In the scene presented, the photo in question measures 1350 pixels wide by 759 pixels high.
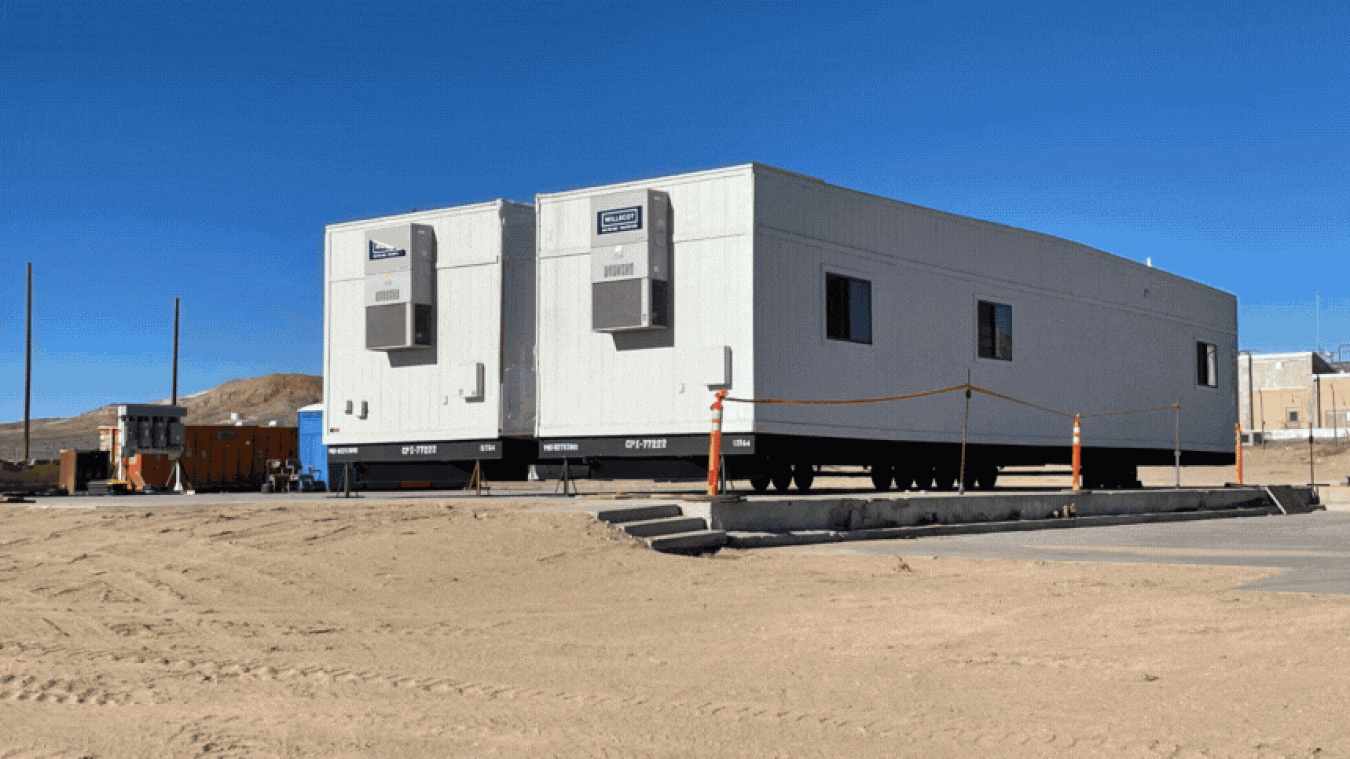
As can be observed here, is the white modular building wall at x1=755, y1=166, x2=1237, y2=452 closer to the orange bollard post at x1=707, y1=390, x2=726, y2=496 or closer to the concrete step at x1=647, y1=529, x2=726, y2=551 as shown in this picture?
the orange bollard post at x1=707, y1=390, x2=726, y2=496

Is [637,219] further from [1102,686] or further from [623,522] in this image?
[1102,686]

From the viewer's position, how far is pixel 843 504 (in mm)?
11102

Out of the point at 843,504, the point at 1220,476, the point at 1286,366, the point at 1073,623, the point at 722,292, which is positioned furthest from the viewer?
the point at 1286,366

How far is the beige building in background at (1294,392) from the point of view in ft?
207

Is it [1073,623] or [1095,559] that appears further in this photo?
[1095,559]

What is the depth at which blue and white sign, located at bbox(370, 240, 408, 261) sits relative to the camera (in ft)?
48.8

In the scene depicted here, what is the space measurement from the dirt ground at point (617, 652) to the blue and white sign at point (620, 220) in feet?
16.0

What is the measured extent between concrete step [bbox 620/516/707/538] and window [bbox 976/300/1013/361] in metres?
6.99

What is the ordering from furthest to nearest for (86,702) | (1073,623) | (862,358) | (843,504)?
(862,358) → (843,504) → (1073,623) → (86,702)

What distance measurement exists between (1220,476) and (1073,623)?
4342 centimetres

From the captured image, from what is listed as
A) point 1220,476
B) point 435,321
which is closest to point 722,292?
point 435,321

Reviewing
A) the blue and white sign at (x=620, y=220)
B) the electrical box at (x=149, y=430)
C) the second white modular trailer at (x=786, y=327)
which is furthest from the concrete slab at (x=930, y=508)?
the electrical box at (x=149, y=430)

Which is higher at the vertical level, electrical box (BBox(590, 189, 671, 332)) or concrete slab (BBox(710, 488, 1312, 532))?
electrical box (BBox(590, 189, 671, 332))

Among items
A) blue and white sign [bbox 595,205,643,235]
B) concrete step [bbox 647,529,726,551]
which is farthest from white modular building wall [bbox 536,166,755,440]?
concrete step [bbox 647,529,726,551]
